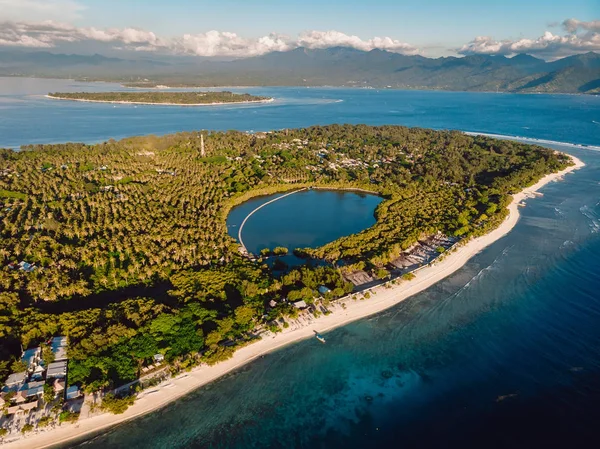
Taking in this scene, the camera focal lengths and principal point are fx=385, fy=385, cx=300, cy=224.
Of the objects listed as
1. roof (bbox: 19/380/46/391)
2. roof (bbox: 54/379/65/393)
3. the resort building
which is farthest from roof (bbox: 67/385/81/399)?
the resort building

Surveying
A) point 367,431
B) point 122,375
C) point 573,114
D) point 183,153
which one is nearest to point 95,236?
point 122,375

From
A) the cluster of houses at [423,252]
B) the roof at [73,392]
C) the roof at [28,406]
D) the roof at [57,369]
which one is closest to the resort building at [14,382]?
the roof at [57,369]

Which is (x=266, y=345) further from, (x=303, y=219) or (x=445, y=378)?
(x=303, y=219)

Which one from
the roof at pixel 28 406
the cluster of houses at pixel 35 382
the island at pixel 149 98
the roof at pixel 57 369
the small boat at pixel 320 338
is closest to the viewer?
the roof at pixel 28 406

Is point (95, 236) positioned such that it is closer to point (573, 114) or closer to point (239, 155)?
point (239, 155)

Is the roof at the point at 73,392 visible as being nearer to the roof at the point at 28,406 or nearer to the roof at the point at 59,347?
the roof at the point at 28,406

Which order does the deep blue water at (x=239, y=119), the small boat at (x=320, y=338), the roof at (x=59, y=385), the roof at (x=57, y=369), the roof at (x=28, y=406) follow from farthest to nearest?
1. the deep blue water at (x=239, y=119)
2. the small boat at (x=320, y=338)
3. the roof at (x=57, y=369)
4. the roof at (x=59, y=385)
5. the roof at (x=28, y=406)
